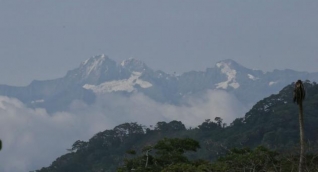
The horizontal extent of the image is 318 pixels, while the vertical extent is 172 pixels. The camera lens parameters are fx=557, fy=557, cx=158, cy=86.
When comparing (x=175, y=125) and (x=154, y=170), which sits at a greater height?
(x=175, y=125)

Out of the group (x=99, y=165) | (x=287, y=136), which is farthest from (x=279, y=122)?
(x=99, y=165)

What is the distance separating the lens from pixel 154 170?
127 ft

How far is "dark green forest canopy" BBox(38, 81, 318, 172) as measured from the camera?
350 feet

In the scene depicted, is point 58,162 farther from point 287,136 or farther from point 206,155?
point 287,136

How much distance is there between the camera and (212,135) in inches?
4766

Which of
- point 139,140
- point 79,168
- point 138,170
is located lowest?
point 138,170

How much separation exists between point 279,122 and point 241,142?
1021cm

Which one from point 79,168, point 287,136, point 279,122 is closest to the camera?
point 287,136

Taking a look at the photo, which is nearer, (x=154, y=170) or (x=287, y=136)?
(x=154, y=170)

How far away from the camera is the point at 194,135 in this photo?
4884 inches

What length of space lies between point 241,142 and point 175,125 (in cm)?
2664

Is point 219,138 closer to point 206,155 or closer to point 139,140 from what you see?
point 206,155

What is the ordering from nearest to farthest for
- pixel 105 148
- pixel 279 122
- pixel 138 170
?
pixel 138 170 → pixel 279 122 → pixel 105 148

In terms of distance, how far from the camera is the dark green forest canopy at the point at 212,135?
350ft
